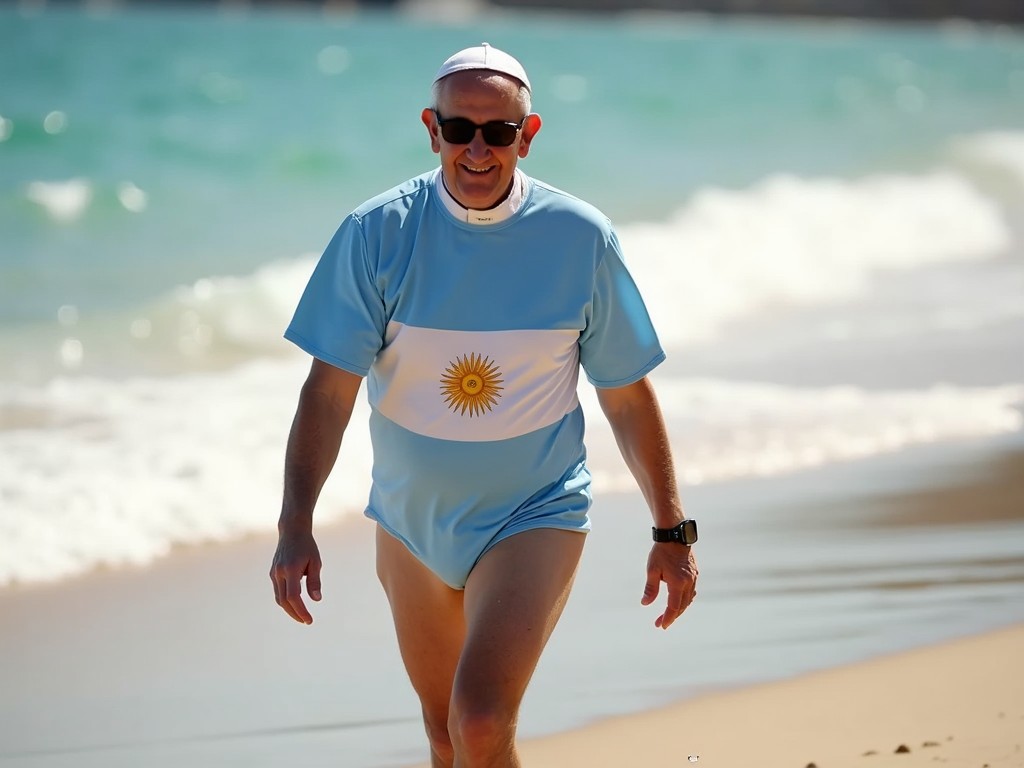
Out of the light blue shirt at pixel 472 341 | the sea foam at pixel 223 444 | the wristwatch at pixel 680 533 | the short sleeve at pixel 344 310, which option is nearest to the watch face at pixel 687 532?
the wristwatch at pixel 680 533

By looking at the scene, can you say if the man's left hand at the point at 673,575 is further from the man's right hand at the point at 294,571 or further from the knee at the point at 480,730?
the man's right hand at the point at 294,571

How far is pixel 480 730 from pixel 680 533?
2.20ft

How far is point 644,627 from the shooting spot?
565cm

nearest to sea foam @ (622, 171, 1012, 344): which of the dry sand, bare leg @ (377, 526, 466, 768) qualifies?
the dry sand

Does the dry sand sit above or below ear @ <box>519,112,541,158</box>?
below

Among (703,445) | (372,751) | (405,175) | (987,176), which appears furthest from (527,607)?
(987,176)

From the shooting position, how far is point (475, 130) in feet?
10.9

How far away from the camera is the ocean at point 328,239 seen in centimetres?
770

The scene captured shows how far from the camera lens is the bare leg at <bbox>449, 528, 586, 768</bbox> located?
122 inches

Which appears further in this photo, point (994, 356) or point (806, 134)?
point (806, 134)

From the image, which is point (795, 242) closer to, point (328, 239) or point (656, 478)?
point (328, 239)

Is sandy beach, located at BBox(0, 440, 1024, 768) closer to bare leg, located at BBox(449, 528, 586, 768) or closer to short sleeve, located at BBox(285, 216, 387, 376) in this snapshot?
bare leg, located at BBox(449, 528, 586, 768)

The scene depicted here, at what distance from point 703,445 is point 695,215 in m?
9.21

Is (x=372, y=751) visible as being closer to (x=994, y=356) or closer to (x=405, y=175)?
(x=994, y=356)
